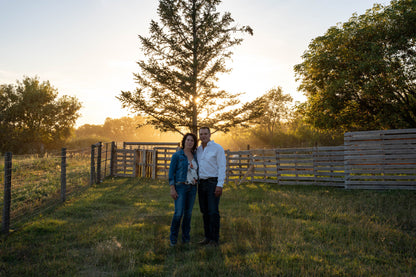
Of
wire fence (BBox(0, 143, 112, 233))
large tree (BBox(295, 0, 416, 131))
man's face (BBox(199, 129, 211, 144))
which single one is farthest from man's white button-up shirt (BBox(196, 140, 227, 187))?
large tree (BBox(295, 0, 416, 131))

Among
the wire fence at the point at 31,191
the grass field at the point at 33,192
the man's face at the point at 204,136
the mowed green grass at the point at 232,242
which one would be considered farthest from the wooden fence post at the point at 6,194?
the man's face at the point at 204,136

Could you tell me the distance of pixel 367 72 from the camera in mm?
15188

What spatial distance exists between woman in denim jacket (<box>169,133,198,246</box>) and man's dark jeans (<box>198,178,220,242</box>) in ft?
0.62

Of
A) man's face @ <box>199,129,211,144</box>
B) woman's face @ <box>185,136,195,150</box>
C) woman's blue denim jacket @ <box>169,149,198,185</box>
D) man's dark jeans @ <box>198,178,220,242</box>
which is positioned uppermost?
man's face @ <box>199,129,211,144</box>

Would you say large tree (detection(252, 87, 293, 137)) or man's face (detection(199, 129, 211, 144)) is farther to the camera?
large tree (detection(252, 87, 293, 137))

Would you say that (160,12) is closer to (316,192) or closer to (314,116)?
(314,116)

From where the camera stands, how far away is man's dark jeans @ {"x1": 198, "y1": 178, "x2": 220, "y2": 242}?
520 centimetres

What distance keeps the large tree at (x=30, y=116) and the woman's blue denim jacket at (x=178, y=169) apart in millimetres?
38107

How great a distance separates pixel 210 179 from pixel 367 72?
45.8 ft

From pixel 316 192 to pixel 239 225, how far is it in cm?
573

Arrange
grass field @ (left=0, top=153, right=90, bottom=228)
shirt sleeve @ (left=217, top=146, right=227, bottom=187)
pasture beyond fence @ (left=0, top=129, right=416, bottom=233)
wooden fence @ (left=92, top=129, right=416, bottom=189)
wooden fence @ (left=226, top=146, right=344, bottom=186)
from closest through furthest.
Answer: shirt sleeve @ (left=217, top=146, right=227, bottom=187), grass field @ (left=0, top=153, right=90, bottom=228), pasture beyond fence @ (left=0, top=129, right=416, bottom=233), wooden fence @ (left=92, top=129, right=416, bottom=189), wooden fence @ (left=226, top=146, right=344, bottom=186)

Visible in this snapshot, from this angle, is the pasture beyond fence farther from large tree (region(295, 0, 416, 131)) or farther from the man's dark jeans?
the man's dark jeans

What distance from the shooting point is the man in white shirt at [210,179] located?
5.17 metres

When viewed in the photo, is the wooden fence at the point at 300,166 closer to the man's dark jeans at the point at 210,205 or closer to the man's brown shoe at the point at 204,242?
the man's dark jeans at the point at 210,205
